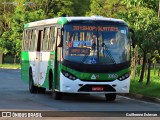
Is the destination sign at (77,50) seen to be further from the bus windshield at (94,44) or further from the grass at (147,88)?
the grass at (147,88)

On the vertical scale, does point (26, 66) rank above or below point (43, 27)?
below

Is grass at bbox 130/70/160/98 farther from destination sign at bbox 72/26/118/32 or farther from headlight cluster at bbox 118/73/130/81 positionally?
destination sign at bbox 72/26/118/32

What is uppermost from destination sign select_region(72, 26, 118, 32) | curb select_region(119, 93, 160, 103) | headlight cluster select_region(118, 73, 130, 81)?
destination sign select_region(72, 26, 118, 32)

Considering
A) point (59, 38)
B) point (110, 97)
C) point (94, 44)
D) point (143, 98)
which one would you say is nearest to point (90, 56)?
point (94, 44)

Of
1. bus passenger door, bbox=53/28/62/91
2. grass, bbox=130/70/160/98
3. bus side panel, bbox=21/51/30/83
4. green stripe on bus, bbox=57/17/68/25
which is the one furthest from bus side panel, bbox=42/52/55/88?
bus side panel, bbox=21/51/30/83

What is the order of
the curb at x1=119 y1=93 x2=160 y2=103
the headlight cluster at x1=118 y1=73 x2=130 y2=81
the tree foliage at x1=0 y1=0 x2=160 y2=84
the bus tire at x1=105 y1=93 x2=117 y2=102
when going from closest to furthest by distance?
the headlight cluster at x1=118 y1=73 x2=130 y2=81 < the curb at x1=119 y1=93 x2=160 y2=103 < the bus tire at x1=105 y1=93 x2=117 y2=102 < the tree foliage at x1=0 y1=0 x2=160 y2=84

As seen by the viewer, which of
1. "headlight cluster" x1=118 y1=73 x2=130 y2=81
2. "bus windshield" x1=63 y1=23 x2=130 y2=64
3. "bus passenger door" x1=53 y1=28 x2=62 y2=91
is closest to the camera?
"bus windshield" x1=63 y1=23 x2=130 y2=64

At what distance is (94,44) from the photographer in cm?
2281

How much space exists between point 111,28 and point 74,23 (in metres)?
1.38

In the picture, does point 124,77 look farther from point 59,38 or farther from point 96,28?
point 59,38

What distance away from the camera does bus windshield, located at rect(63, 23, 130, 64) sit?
22.6m

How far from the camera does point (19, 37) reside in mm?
72250

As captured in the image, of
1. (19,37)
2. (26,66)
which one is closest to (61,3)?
(19,37)

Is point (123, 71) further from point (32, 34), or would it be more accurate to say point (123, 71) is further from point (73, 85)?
point (32, 34)
